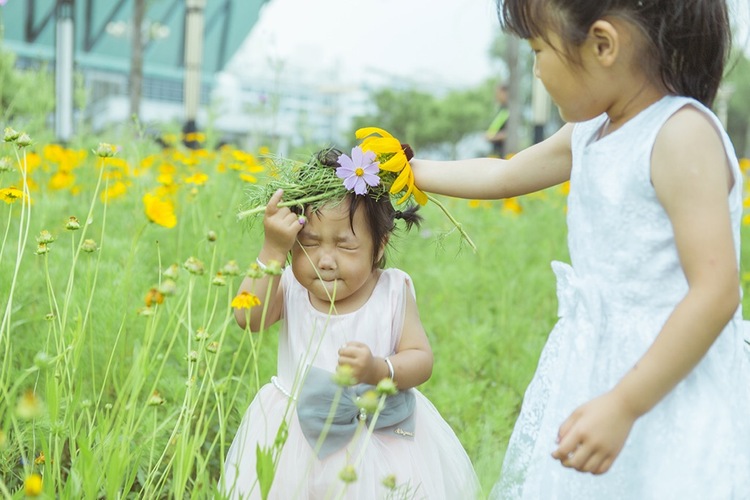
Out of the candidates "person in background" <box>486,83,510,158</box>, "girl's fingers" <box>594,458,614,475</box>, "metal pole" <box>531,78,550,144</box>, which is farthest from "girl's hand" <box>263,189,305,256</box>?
"person in background" <box>486,83,510,158</box>

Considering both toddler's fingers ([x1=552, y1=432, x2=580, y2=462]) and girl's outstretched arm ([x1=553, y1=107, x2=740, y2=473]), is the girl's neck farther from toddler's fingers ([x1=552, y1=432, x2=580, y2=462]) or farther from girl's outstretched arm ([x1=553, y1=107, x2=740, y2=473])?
toddler's fingers ([x1=552, y1=432, x2=580, y2=462])

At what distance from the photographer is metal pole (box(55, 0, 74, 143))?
650 centimetres

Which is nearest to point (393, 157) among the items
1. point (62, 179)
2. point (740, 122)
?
point (62, 179)

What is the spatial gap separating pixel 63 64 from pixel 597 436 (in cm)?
616

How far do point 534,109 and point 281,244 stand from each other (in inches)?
250

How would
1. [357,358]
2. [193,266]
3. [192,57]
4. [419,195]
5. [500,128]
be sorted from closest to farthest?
[193,266] < [357,358] < [419,195] < [192,57] < [500,128]

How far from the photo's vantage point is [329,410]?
1536 mm

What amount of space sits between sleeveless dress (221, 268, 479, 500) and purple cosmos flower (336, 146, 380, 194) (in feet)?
0.71

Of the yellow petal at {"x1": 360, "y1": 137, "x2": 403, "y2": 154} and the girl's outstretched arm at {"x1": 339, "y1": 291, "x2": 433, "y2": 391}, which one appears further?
the yellow petal at {"x1": 360, "y1": 137, "x2": 403, "y2": 154}

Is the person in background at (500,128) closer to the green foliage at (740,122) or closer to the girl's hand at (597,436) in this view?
the girl's hand at (597,436)

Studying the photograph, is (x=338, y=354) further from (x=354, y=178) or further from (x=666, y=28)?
(x=666, y=28)

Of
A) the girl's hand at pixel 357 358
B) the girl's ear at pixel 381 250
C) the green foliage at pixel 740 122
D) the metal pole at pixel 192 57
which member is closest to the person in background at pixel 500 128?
the metal pole at pixel 192 57

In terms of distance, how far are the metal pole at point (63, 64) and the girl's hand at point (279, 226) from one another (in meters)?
5.30

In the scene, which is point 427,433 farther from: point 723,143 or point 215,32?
point 215,32
